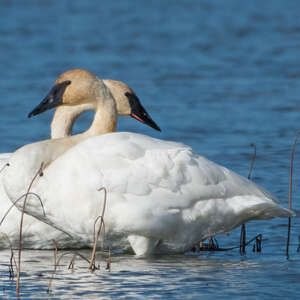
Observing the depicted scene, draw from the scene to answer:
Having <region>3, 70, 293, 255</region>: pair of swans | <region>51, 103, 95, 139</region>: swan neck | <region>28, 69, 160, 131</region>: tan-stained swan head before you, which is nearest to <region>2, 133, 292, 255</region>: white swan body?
<region>3, 70, 293, 255</region>: pair of swans

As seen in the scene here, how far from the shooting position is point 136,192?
677cm

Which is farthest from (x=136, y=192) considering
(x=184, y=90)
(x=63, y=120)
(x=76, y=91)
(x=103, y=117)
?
(x=184, y=90)

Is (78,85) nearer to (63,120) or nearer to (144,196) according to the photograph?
(63,120)

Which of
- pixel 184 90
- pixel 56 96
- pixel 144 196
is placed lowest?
pixel 144 196

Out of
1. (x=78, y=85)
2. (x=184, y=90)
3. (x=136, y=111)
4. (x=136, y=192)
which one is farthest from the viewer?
(x=184, y=90)

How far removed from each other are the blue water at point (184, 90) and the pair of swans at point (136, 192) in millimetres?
260

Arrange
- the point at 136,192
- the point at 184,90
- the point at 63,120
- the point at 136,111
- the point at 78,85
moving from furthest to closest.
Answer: the point at 184,90, the point at 136,111, the point at 63,120, the point at 78,85, the point at 136,192

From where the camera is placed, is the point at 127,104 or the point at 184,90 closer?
the point at 127,104

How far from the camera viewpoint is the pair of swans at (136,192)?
6.72m

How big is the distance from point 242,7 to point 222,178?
23603 millimetres

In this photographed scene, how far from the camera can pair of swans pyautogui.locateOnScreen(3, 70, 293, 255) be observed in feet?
22.1

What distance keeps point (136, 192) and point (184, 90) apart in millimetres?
9616

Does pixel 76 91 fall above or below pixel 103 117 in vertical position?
above

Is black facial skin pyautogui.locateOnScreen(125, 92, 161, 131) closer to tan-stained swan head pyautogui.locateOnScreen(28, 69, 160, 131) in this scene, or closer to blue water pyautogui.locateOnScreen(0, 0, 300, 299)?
tan-stained swan head pyautogui.locateOnScreen(28, 69, 160, 131)
